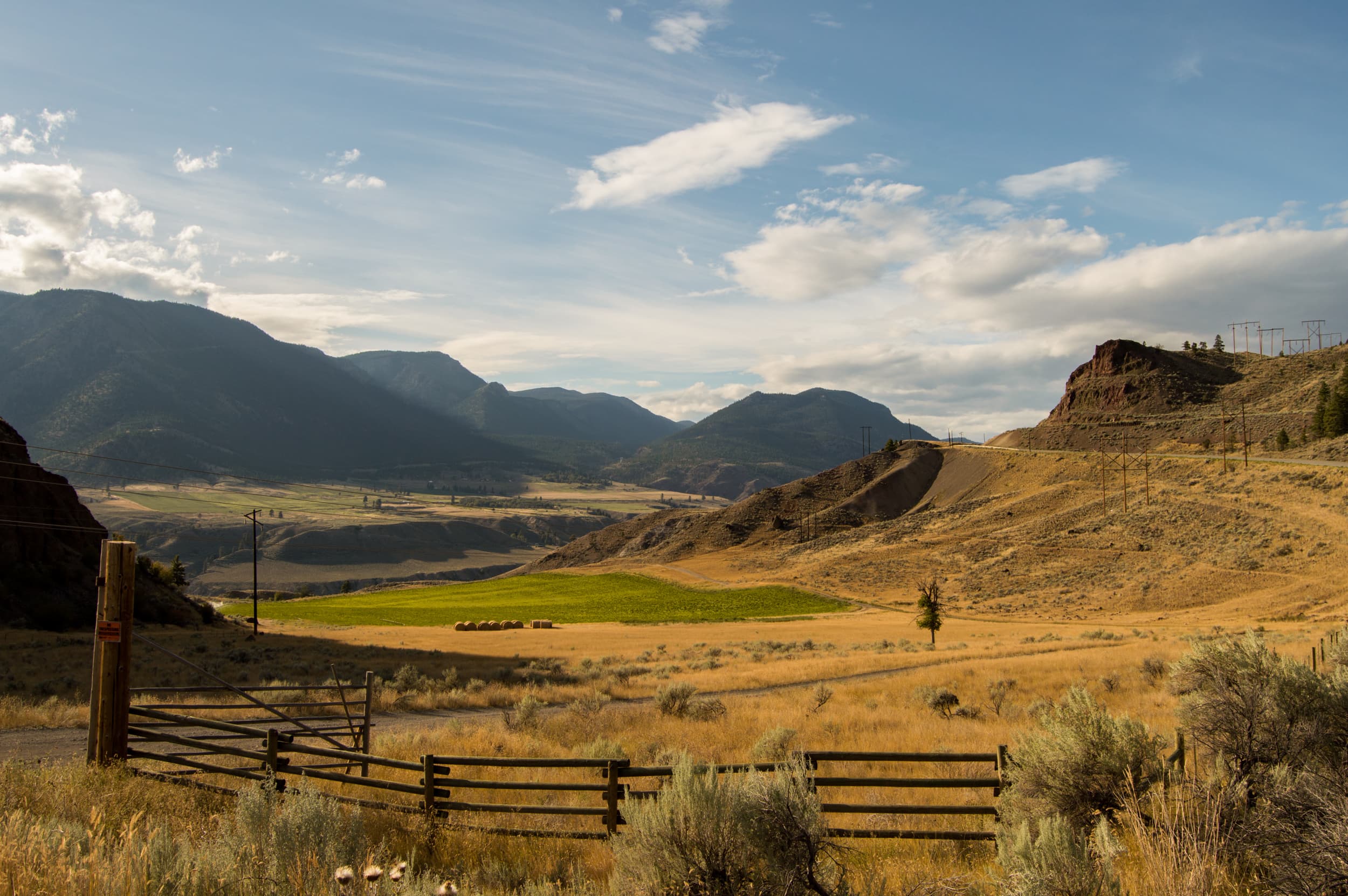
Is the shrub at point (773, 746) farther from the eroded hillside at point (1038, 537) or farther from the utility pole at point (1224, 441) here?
the utility pole at point (1224, 441)

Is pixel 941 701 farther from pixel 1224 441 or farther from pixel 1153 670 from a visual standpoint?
pixel 1224 441

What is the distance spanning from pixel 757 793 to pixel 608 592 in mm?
93670

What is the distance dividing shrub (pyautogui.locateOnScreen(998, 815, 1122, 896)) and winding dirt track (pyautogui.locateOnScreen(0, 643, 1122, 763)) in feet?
36.5

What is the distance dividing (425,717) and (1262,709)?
1857cm

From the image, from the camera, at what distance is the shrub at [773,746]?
12.3m

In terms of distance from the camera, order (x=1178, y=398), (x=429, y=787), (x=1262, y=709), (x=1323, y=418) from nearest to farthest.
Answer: (x=1262, y=709) < (x=429, y=787) < (x=1323, y=418) < (x=1178, y=398)

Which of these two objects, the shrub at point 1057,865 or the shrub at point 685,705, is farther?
the shrub at point 685,705

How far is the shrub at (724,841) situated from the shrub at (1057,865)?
1.35 m

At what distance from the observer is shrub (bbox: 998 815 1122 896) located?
5.45 meters

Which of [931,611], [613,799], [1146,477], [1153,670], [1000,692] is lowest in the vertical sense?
[931,611]

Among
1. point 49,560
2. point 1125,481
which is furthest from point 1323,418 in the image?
point 49,560

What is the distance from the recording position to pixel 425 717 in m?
20.7

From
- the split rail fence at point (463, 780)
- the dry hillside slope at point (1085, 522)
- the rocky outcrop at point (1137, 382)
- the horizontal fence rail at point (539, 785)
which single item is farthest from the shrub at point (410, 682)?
the rocky outcrop at point (1137, 382)

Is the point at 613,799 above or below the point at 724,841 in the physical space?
below
